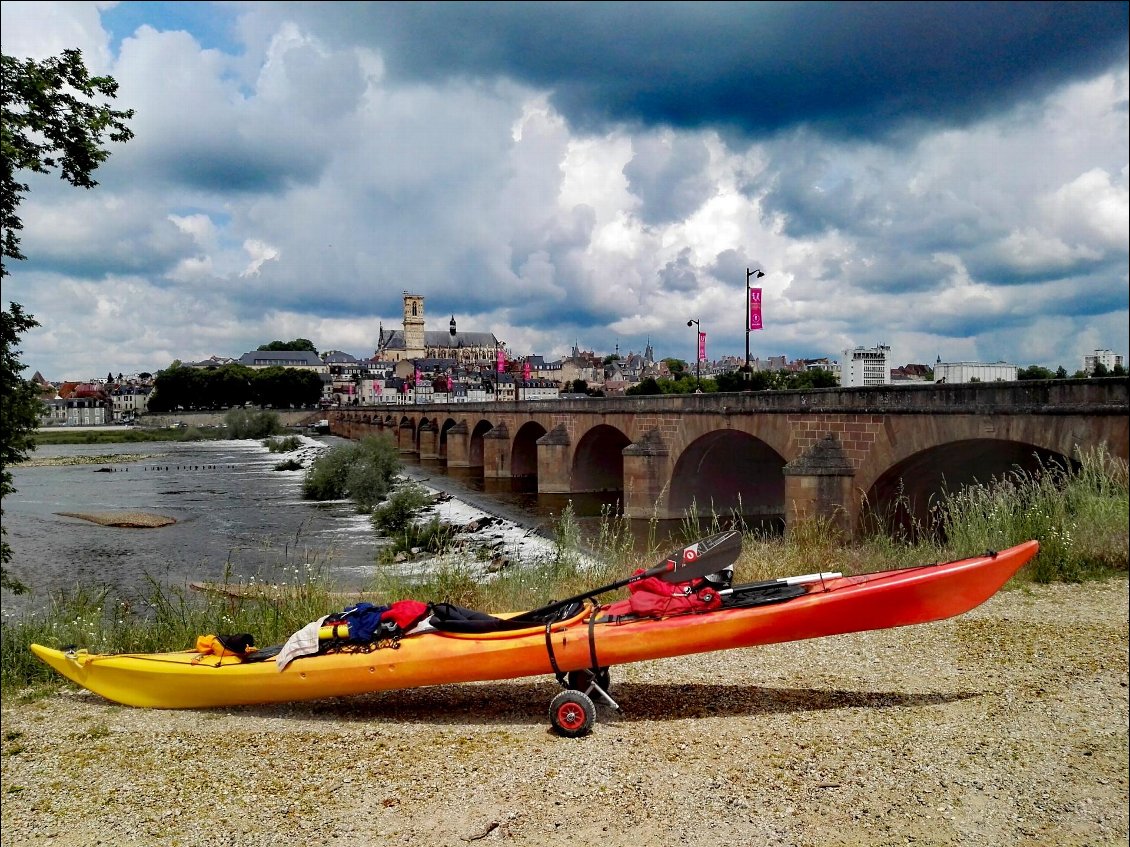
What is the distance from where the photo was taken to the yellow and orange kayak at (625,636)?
4.13 m

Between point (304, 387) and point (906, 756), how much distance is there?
10724 centimetres

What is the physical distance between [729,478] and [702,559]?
740 inches

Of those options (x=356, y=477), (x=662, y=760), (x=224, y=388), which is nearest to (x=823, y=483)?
(x=662, y=760)

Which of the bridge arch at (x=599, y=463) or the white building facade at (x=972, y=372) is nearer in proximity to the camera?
the white building facade at (x=972, y=372)

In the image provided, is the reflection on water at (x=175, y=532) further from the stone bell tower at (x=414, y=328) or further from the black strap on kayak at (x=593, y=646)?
the stone bell tower at (x=414, y=328)

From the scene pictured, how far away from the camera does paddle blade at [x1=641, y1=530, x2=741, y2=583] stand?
4258 millimetres

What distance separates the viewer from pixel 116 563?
17172 millimetres

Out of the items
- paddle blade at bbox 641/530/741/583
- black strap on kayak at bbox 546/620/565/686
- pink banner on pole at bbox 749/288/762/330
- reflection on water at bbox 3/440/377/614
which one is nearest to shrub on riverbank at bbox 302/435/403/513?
reflection on water at bbox 3/440/377/614

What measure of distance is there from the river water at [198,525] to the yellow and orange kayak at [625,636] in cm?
226

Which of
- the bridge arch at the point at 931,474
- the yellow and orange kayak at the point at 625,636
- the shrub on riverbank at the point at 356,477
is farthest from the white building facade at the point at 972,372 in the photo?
the shrub on riverbank at the point at 356,477

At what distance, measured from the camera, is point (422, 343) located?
12875 cm

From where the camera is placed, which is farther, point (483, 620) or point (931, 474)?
point (931, 474)

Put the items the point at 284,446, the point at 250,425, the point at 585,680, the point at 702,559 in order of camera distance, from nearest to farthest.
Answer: the point at 702,559, the point at 585,680, the point at 284,446, the point at 250,425

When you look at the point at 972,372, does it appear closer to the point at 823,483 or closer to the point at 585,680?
the point at 823,483
